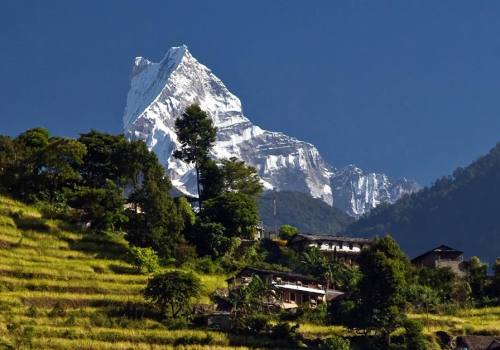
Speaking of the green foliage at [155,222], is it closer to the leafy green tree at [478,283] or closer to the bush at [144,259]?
the bush at [144,259]

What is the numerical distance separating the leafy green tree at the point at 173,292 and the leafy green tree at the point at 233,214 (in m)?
19.3

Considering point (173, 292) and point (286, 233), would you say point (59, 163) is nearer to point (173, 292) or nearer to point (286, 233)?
point (173, 292)

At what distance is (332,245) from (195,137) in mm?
20208

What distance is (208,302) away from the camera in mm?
65250

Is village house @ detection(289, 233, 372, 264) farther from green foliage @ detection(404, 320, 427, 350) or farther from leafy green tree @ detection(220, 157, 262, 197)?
green foliage @ detection(404, 320, 427, 350)

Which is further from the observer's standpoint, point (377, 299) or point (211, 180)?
point (211, 180)

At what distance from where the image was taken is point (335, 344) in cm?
5647

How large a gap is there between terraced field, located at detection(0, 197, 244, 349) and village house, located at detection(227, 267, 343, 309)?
7.79 feet

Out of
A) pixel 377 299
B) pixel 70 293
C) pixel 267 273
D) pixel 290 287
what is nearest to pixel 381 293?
pixel 377 299

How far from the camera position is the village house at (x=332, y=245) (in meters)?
93.6

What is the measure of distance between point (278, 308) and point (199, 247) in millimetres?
14063

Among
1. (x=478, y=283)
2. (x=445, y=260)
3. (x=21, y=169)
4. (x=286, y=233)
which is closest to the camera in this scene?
(x=21, y=169)

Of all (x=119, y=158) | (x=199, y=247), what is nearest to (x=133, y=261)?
(x=199, y=247)

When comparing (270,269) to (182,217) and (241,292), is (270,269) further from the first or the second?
(241,292)
